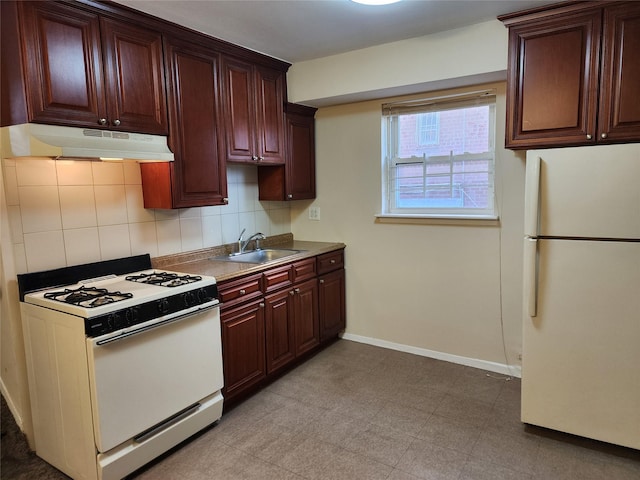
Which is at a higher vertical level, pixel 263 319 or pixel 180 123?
pixel 180 123

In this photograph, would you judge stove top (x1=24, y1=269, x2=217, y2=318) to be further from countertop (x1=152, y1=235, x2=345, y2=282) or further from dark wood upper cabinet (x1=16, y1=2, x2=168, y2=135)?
dark wood upper cabinet (x1=16, y1=2, x2=168, y2=135)

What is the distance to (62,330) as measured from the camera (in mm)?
1894

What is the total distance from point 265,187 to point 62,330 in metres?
1.99

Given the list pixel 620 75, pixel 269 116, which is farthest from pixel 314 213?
pixel 620 75

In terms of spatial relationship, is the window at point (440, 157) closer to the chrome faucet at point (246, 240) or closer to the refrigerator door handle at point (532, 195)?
the refrigerator door handle at point (532, 195)

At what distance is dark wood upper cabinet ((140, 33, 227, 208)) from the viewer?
2.47 metres

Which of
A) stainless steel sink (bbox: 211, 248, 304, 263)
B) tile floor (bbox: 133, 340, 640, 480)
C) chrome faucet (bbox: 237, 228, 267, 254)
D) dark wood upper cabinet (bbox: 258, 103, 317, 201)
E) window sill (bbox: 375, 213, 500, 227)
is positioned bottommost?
tile floor (bbox: 133, 340, 640, 480)

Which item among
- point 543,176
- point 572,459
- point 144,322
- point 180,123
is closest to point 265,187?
point 180,123

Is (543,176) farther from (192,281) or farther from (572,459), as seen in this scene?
(192,281)

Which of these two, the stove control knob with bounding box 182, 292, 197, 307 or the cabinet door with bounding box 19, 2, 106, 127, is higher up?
the cabinet door with bounding box 19, 2, 106, 127

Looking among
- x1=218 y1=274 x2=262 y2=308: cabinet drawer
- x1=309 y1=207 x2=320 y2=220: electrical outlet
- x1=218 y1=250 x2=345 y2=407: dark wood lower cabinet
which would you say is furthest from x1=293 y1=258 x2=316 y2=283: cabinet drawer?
x1=309 y1=207 x2=320 y2=220: electrical outlet

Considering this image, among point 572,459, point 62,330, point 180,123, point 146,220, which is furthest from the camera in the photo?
point 146,220

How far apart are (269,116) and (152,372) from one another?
6.70ft

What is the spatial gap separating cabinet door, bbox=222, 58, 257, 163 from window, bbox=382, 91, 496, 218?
3.60 ft
